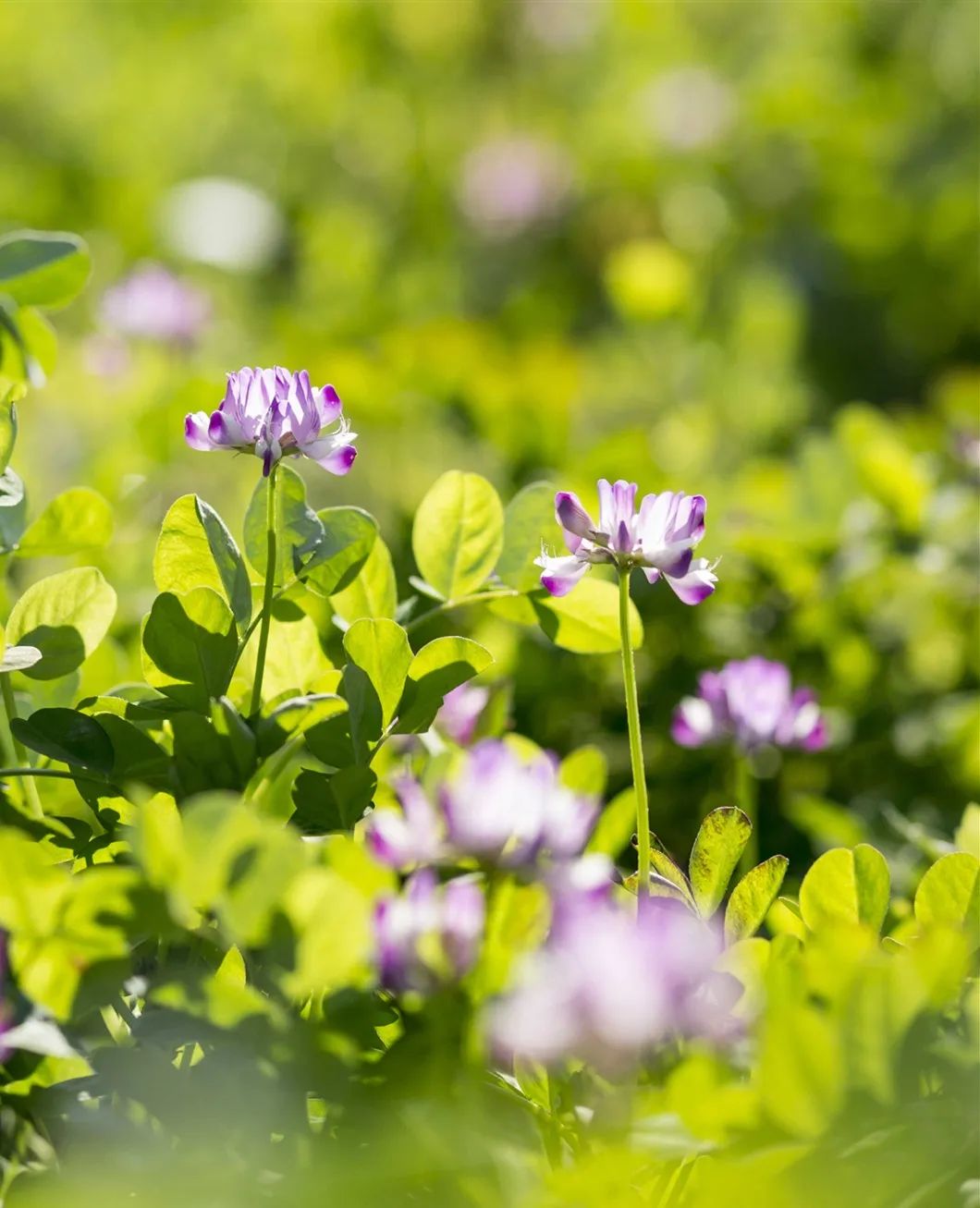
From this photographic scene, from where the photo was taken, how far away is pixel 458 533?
83 centimetres

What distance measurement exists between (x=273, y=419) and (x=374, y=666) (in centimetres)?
12

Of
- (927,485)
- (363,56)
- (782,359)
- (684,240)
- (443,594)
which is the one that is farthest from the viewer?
(363,56)

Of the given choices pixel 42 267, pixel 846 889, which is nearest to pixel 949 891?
pixel 846 889

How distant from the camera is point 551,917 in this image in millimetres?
579

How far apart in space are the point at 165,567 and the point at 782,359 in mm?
1967

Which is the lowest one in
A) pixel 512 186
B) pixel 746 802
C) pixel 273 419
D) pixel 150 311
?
pixel 746 802

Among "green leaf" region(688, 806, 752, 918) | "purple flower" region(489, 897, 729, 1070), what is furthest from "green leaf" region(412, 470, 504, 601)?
"purple flower" region(489, 897, 729, 1070)

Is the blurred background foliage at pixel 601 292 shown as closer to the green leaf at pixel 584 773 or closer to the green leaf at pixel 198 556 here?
the green leaf at pixel 198 556

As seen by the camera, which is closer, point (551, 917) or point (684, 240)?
point (551, 917)

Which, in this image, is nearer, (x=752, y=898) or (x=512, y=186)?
(x=752, y=898)

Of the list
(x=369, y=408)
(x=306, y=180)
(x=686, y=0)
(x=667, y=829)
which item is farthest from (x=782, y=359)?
(x=686, y=0)

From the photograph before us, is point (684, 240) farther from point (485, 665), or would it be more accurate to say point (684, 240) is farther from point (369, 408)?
point (485, 665)

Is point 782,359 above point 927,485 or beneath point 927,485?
above

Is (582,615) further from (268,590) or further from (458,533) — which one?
(268,590)
